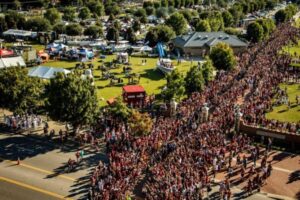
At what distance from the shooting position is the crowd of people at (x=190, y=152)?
92.7ft

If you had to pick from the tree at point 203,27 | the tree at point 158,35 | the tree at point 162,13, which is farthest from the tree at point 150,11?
the tree at point 158,35

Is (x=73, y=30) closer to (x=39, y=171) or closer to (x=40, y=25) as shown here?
(x=40, y=25)

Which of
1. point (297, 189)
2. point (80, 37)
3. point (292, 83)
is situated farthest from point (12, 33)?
point (297, 189)

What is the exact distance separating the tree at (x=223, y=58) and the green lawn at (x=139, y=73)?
6.54 m

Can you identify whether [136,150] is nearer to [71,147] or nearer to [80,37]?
[71,147]

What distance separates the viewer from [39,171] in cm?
3272

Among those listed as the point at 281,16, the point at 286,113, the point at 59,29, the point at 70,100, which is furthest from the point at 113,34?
the point at 281,16

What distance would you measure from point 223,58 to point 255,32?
31.0 m

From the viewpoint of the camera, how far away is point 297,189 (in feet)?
103

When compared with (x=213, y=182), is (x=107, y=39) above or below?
above

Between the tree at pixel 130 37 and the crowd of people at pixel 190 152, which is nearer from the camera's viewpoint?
the crowd of people at pixel 190 152

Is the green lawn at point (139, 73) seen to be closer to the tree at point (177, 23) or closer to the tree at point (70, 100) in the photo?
the tree at point (70, 100)

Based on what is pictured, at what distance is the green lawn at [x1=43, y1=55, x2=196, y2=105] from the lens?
54.5 meters

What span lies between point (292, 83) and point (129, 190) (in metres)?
38.5
